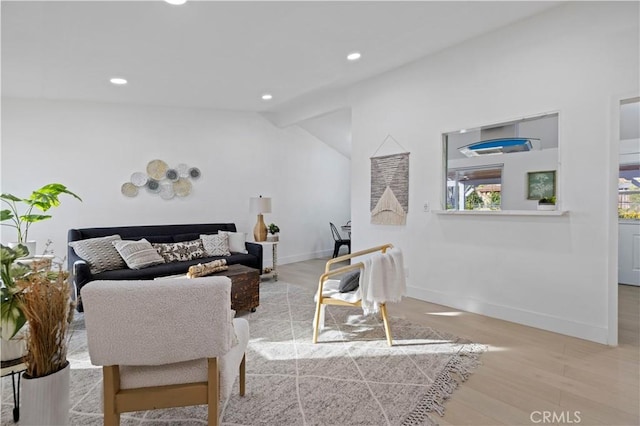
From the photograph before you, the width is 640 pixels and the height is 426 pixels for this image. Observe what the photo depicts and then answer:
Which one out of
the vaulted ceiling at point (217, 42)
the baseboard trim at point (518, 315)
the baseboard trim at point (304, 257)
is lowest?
the baseboard trim at point (518, 315)

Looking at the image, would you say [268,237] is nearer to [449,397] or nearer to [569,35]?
[449,397]

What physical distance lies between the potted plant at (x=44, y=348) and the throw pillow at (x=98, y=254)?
258cm

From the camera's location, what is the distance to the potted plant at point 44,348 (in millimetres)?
1329

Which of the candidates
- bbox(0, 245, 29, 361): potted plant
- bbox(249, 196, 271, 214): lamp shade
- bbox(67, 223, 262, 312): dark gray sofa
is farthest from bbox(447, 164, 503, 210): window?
bbox(0, 245, 29, 361): potted plant

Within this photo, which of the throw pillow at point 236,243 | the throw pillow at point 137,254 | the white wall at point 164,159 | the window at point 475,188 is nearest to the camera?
the window at point 475,188

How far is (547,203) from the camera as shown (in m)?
3.02

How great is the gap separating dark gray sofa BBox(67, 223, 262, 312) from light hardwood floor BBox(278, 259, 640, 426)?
8.15ft

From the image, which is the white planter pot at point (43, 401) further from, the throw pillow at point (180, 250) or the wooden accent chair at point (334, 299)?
the throw pillow at point (180, 250)

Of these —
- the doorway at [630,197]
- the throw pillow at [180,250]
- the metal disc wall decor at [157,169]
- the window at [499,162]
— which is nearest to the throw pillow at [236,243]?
the throw pillow at [180,250]

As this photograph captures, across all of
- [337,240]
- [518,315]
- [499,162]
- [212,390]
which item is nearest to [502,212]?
[499,162]

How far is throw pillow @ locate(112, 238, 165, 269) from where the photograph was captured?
12.7 feet

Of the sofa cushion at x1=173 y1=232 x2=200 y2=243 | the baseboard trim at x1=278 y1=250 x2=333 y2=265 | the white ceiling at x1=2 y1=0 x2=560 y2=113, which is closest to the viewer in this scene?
the white ceiling at x1=2 y1=0 x2=560 y2=113

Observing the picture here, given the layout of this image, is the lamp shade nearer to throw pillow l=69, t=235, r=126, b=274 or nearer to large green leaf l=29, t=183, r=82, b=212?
throw pillow l=69, t=235, r=126, b=274

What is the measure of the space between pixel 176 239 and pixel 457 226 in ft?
11.8
